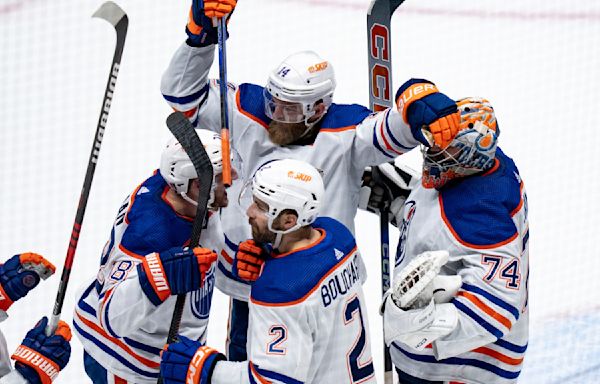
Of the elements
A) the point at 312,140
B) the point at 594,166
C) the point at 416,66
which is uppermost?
A: the point at 312,140

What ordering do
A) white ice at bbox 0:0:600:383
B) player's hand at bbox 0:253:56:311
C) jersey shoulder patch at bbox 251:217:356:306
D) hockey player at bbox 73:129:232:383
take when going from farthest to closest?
1. white ice at bbox 0:0:600:383
2. player's hand at bbox 0:253:56:311
3. hockey player at bbox 73:129:232:383
4. jersey shoulder patch at bbox 251:217:356:306

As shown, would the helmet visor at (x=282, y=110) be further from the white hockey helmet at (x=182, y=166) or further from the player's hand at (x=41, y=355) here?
the player's hand at (x=41, y=355)

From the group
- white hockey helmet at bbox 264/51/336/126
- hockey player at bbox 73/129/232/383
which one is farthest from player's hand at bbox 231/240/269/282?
white hockey helmet at bbox 264/51/336/126

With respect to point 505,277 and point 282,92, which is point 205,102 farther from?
point 505,277

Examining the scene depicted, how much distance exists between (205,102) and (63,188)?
3.92ft

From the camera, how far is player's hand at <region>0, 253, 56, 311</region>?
130 inches

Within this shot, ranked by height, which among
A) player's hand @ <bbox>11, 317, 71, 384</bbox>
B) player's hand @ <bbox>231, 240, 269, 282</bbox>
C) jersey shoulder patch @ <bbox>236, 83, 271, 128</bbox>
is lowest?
player's hand @ <bbox>11, 317, 71, 384</bbox>

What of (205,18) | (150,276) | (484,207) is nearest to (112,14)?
(205,18)

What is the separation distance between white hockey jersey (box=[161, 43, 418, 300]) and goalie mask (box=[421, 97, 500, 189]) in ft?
0.94

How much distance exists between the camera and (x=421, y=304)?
3072 mm

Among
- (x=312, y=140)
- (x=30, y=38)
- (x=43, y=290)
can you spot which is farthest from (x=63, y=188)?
(x=312, y=140)

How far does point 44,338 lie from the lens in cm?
326

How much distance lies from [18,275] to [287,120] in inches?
35.6

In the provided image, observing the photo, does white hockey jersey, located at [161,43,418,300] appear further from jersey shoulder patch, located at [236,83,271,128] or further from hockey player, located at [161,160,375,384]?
hockey player, located at [161,160,375,384]
